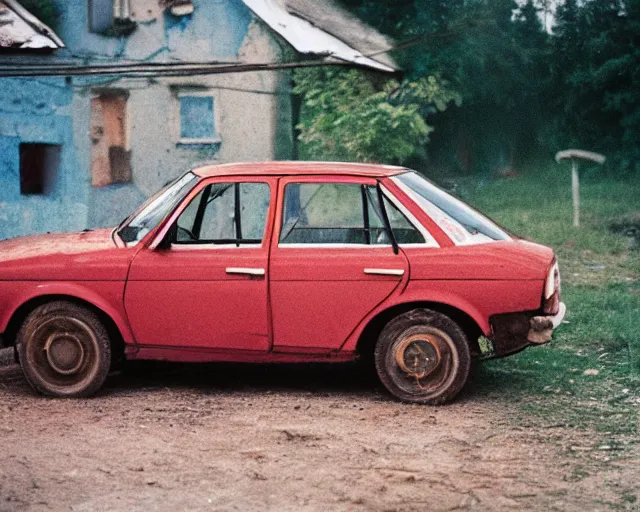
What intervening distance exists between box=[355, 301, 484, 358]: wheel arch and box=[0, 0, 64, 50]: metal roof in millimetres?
8358

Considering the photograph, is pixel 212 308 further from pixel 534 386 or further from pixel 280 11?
pixel 280 11

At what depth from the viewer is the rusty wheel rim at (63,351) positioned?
696 centimetres

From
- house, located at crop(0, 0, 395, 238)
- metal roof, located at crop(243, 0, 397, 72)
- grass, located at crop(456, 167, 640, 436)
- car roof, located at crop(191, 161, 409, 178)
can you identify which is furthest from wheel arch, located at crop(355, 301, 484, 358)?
house, located at crop(0, 0, 395, 238)

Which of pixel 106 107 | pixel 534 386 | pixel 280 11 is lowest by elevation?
pixel 534 386

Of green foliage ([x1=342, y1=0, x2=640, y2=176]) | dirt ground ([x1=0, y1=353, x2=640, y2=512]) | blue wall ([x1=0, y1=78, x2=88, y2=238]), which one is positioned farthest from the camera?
green foliage ([x1=342, y1=0, x2=640, y2=176])

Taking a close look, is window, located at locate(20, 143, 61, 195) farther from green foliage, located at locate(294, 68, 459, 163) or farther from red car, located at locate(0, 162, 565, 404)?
red car, located at locate(0, 162, 565, 404)

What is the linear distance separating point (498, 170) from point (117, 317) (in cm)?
2263

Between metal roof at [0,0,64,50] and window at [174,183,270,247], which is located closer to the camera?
window at [174,183,270,247]

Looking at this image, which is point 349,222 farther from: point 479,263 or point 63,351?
point 63,351

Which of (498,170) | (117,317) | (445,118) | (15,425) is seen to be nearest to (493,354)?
(117,317)

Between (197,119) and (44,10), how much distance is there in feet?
8.24

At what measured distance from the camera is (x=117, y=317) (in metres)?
6.93

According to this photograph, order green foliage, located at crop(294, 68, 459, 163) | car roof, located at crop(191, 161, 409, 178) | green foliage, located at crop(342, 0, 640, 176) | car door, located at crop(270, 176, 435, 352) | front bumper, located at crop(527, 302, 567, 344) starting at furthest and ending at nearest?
green foliage, located at crop(342, 0, 640, 176) < green foliage, located at crop(294, 68, 459, 163) < car roof, located at crop(191, 161, 409, 178) < car door, located at crop(270, 176, 435, 352) < front bumper, located at crop(527, 302, 567, 344)

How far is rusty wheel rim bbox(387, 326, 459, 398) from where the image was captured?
6.77 m
